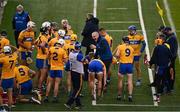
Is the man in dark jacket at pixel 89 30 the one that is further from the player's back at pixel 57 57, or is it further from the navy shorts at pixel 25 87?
the navy shorts at pixel 25 87

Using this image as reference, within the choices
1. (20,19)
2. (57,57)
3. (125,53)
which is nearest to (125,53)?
(125,53)

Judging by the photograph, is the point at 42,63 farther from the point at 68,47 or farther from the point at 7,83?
the point at 7,83

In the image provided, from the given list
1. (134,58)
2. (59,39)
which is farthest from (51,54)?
(134,58)

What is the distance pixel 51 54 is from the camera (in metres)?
18.0

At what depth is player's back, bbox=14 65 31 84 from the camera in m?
17.9

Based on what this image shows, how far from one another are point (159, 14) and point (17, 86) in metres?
11.5

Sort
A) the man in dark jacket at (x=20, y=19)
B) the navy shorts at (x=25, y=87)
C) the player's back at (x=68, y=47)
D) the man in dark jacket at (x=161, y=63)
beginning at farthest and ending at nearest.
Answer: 1. the man in dark jacket at (x=20, y=19)
2. the player's back at (x=68, y=47)
3. the man in dark jacket at (x=161, y=63)
4. the navy shorts at (x=25, y=87)

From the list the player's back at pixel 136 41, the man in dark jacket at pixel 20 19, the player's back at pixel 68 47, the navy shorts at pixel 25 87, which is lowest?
the navy shorts at pixel 25 87

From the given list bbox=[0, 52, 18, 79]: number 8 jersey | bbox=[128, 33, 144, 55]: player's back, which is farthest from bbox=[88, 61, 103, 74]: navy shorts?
bbox=[0, 52, 18, 79]: number 8 jersey

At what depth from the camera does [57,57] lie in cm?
1792

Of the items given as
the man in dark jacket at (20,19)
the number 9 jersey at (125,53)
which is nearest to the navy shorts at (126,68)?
the number 9 jersey at (125,53)

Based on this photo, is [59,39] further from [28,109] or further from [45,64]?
[28,109]

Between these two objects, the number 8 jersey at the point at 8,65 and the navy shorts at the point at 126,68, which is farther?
the navy shorts at the point at 126,68

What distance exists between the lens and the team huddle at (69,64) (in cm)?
1750
